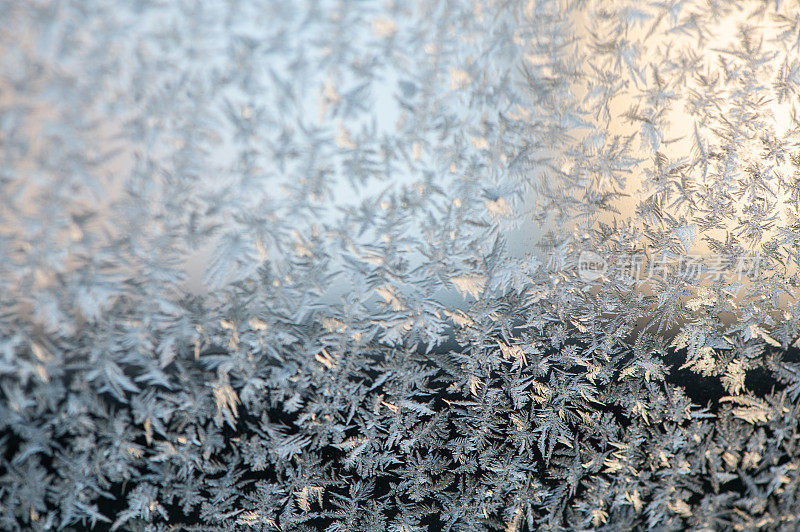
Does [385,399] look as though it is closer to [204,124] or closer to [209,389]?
[209,389]

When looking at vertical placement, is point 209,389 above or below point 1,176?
below

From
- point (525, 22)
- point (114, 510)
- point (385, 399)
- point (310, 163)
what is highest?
point (525, 22)

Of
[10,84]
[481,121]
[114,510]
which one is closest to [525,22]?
[481,121]

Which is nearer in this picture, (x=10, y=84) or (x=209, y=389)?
(x=10, y=84)

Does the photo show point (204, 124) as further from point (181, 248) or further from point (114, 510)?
point (114, 510)

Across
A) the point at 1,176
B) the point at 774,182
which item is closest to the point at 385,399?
the point at 1,176

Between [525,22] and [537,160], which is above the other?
[525,22]
